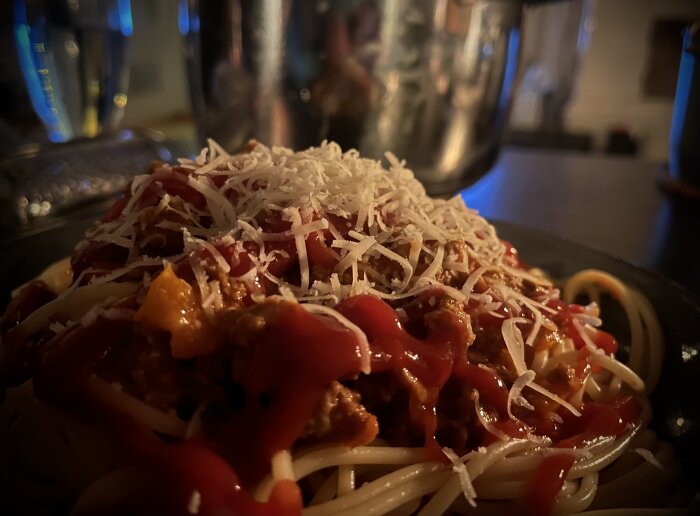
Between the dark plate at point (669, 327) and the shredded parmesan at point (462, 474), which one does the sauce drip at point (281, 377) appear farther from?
the dark plate at point (669, 327)

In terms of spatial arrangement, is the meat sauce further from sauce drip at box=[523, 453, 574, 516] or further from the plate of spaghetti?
sauce drip at box=[523, 453, 574, 516]

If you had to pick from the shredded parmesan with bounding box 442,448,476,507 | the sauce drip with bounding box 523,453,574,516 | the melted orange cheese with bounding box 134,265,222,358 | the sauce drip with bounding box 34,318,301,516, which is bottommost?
the sauce drip with bounding box 523,453,574,516

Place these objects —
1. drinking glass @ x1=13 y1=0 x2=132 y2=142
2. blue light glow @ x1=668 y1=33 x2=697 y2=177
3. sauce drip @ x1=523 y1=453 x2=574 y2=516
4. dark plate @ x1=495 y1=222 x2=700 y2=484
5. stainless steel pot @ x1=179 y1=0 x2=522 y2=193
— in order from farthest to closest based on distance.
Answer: blue light glow @ x1=668 y1=33 x2=697 y2=177 → drinking glass @ x1=13 y1=0 x2=132 y2=142 → stainless steel pot @ x1=179 y1=0 x2=522 y2=193 → dark plate @ x1=495 y1=222 x2=700 y2=484 → sauce drip @ x1=523 y1=453 x2=574 y2=516

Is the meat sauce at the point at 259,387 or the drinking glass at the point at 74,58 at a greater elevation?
the drinking glass at the point at 74,58

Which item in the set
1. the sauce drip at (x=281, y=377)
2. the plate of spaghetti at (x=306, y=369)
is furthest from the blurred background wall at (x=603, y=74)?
the sauce drip at (x=281, y=377)

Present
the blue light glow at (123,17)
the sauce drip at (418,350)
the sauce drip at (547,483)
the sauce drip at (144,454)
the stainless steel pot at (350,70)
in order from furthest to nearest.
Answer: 1. the blue light glow at (123,17)
2. the stainless steel pot at (350,70)
3. the sauce drip at (547,483)
4. the sauce drip at (418,350)
5. the sauce drip at (144,454)

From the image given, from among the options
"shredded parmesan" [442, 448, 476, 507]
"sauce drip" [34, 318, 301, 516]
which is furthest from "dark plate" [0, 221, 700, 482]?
"sauce drip" [34, 318, 301, 516]
